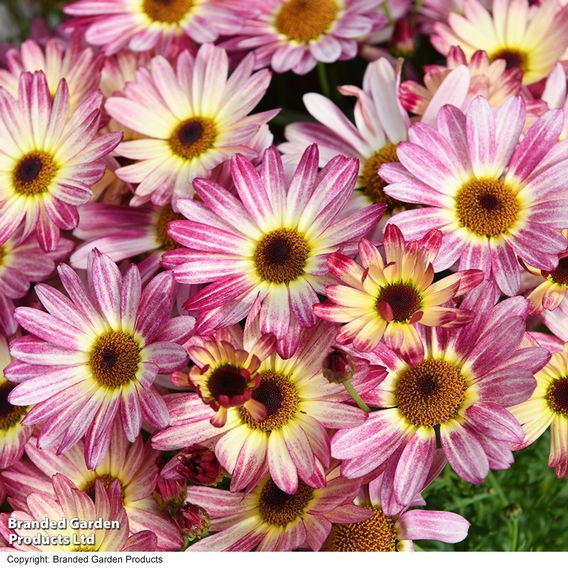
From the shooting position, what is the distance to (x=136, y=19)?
1034 mm

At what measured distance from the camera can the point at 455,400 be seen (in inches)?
28.5

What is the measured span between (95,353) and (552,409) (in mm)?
442

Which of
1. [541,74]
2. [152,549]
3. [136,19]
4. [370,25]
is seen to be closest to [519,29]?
[541,74]

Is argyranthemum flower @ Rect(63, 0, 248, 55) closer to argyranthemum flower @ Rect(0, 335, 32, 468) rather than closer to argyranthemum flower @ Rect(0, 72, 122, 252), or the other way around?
argyranthemum flower @ Rect(0, 72, 122, 252)

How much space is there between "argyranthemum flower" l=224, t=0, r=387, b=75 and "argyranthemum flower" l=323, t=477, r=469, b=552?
0.51 metres

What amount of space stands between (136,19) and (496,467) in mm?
724

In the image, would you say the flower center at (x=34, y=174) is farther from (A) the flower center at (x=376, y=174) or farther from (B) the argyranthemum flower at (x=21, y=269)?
(A) the flower center at (x=376, y=174)

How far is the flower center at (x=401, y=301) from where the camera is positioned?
2.17ft

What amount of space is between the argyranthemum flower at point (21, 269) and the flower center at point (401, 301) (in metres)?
0.36

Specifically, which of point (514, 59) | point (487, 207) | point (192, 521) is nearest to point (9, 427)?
point (192, 521)

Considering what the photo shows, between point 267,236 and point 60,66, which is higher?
point 60,66

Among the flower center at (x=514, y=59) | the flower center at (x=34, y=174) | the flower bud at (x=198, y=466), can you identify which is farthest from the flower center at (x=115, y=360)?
the flower center at (x=514, y=59)

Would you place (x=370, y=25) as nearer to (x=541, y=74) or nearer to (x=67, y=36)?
(x=541, y=74)

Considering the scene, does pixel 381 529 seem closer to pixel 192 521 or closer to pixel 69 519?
pixel 192 521
